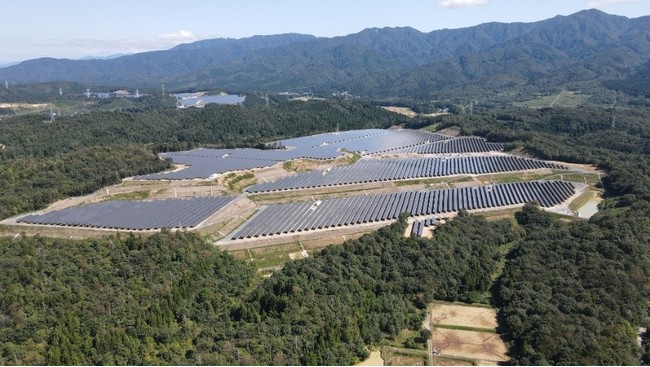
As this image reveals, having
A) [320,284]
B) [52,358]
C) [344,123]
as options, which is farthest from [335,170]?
[344,123]

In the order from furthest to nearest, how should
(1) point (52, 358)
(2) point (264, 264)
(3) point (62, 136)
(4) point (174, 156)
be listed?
(3) point (62, 136), (4) point (174, 156), (2) point (264, 264), (1) point (52, 358)

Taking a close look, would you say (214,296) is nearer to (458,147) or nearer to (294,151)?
(294,151)

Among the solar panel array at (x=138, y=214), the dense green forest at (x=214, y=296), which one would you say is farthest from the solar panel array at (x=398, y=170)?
the dense green forest at (x=214, y=296)

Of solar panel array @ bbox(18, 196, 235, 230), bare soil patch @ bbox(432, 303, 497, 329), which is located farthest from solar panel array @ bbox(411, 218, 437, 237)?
solar panel array @ bbox(18, 196, 235, 230)

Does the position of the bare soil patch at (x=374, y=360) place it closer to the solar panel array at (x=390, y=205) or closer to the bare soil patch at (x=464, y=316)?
the bare soil patch at (x=464, y=316)

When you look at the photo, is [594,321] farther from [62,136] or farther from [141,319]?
[62,136]

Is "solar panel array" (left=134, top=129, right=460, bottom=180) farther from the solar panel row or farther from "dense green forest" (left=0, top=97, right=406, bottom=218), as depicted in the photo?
"dense green forest" (left=0, top=97, right=406, bottom=218)
